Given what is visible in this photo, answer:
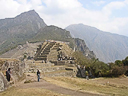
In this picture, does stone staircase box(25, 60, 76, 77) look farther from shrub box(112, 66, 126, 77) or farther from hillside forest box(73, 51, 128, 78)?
shrub box(112, 66, 126, 77)

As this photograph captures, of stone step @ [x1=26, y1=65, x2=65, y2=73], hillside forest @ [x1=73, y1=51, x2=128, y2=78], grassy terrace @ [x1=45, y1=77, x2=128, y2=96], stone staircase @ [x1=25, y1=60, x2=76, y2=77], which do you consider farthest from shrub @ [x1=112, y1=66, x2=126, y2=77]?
grassy terrace @ [x1=45, y1=77, x2=128, y2=96]

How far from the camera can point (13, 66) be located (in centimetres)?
1262

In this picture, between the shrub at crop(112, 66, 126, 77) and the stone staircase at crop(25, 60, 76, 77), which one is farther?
the shrub at crop(112, 66, 126, 77)

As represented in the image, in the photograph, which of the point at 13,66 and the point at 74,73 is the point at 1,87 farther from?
the point at 74,73

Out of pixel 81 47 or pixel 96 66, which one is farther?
pixel 81 47

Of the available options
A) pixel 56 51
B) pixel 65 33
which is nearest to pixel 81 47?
pixel 65 33

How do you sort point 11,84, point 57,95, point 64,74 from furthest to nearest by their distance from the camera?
point 64,74
point 11,84
point 57,95

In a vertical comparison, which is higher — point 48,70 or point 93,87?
point 48,70

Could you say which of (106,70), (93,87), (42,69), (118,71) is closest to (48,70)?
(42,69)

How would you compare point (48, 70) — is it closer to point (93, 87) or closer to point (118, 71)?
point (118, 71)

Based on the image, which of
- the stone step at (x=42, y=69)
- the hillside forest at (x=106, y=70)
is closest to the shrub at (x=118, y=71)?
the hillside forest at (x=106, y=70)

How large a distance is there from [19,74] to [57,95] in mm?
5408

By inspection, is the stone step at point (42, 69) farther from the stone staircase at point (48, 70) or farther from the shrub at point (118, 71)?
the shrub at point (118, 71)

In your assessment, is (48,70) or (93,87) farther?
(48,70)
